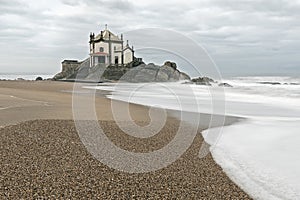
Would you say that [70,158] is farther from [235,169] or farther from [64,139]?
[235,169]

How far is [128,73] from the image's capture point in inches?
1863

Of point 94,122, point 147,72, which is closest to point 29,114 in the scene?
point 94,122

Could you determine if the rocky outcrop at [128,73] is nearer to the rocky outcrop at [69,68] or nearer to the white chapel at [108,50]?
the rocky outcrop at [69,68]

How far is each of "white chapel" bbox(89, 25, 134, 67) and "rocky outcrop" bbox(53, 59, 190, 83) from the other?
4.82 feet

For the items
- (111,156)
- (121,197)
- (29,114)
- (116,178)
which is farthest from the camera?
(29,114)

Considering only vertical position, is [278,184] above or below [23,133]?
below

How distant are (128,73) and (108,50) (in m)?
8.46

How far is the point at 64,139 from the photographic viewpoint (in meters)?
6.11

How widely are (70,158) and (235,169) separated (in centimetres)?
266

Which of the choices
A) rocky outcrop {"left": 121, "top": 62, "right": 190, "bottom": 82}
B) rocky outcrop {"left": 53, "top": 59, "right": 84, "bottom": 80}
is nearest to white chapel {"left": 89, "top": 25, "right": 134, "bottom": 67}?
rocky outcrop {"left": 53, "top": 59, "right": 84, "bottom": 80}

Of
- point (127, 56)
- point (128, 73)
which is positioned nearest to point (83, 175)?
point (128, 73)

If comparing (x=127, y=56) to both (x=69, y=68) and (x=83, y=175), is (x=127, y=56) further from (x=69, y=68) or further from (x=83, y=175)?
(x=83, y=175)

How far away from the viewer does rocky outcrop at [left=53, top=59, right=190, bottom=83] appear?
4244 centimetres

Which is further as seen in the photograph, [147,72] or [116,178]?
[147,72]
